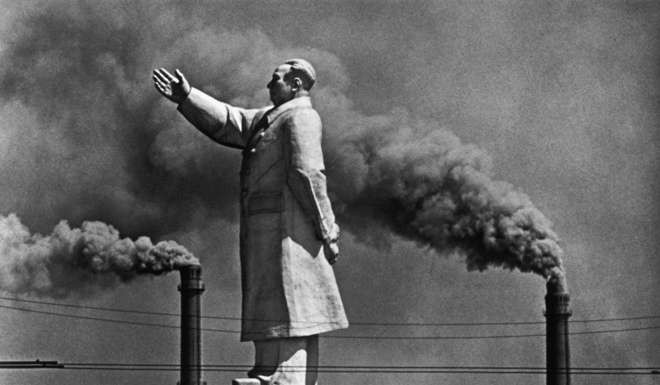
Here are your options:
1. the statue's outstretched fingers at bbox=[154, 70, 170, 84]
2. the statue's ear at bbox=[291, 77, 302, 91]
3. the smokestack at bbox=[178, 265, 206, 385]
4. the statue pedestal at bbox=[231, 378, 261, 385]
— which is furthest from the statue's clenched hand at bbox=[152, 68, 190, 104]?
the smokestack at bbox=[178, 265, 206, 385]

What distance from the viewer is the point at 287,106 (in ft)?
73.9

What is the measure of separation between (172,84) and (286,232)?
200 cm

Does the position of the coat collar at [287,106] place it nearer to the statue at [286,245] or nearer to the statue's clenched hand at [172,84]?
the statue at [286,245]

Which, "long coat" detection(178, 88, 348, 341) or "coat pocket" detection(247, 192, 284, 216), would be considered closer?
"long coat" detection(178, 88, 348, 341)

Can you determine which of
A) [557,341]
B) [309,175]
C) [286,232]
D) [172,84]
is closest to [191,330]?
[557,341]

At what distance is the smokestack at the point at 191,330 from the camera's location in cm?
3497

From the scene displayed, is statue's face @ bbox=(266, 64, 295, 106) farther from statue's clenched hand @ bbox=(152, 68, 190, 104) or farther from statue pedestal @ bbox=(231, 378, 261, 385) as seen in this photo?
statue pedestal @ bbox=(231, 378, 261, 385)

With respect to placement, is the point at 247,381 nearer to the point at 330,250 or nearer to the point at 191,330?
the point at 330,250

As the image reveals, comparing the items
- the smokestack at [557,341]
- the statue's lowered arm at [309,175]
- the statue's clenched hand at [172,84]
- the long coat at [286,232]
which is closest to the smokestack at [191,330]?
the smokestack at [557,341]

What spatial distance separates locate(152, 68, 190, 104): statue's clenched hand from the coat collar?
2.98ft

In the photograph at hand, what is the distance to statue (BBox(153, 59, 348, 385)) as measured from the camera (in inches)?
865

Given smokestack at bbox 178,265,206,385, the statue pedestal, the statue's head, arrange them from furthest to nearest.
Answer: smokestack at bbox 178,265,206,385, the statue's head, the statue pedestal

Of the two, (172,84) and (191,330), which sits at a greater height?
(172,84)

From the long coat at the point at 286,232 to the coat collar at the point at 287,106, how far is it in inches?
0.4
